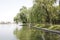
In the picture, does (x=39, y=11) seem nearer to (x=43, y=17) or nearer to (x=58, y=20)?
(x=43, y=17)

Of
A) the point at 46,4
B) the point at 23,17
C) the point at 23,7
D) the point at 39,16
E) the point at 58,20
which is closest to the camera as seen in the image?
the point at 46,4

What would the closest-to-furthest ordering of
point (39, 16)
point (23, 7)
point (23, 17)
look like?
point (39, 16)
point (23, 17)
point (23, 7)

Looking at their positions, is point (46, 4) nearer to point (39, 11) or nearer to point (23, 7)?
point (39, 11)

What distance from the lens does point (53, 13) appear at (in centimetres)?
4384

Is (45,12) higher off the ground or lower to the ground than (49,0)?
lower

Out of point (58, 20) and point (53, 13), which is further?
point (58, 20)

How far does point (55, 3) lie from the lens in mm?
45406

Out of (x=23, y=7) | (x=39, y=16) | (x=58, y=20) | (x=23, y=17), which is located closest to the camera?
(x=39, y=16)

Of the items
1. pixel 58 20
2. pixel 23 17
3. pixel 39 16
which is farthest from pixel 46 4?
pixel 23 17

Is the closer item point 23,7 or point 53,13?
point 53,13

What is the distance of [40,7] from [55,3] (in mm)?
4000

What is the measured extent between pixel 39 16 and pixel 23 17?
5402cm

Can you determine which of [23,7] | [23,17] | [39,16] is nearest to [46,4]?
[39,16]

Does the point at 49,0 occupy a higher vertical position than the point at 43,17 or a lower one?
higher
